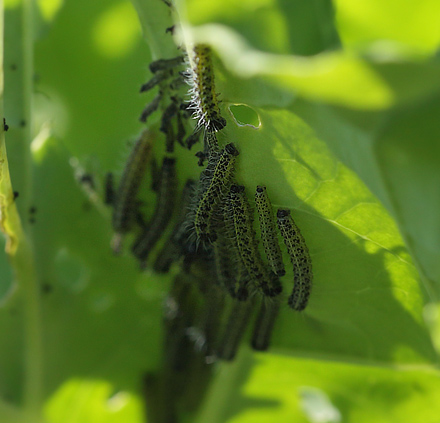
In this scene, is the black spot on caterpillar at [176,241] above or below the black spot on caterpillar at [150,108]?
below

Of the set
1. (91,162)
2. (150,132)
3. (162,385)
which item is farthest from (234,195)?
(162,385)

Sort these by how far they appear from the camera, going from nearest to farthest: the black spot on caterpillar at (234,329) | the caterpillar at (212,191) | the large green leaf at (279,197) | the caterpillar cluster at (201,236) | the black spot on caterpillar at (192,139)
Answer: the large green leaf at (279,197), the caterpillar at (212,191), the caterpillar cluster at (201,236), the black spot on caterpillar at (192,139), the black spot on caterpillar at (234,329)

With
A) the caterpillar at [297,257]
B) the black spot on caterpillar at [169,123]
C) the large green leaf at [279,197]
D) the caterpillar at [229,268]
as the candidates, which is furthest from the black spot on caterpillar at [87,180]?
the caterpillar at [297,257]

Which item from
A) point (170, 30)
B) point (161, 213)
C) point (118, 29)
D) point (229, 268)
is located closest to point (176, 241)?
point (161, 213)

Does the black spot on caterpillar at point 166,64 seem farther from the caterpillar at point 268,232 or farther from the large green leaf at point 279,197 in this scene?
the caterpillar at point 268,232

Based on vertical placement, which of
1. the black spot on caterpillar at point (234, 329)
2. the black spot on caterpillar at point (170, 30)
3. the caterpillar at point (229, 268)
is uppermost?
the black spot on caterpillar at point (170, 30)

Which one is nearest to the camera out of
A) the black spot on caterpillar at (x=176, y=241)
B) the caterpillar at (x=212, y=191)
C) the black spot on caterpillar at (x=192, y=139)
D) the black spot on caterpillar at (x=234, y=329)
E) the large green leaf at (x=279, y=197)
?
the large green leaf at (x=279, y=197)

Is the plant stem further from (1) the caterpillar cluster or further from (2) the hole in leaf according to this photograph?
(2) the hole in leaf

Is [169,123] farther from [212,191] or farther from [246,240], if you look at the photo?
[246,240]
